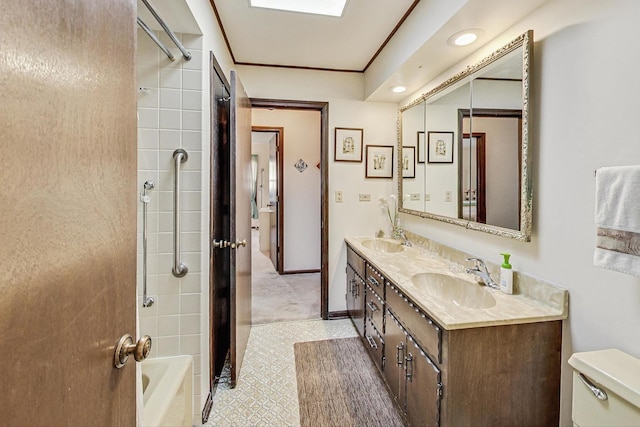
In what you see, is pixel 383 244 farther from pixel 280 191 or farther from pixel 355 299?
pixel 280 191

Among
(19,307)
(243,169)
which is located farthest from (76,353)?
(243,169)

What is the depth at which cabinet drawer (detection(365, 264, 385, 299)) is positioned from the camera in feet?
6.32

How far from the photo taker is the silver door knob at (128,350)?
2.03 ft

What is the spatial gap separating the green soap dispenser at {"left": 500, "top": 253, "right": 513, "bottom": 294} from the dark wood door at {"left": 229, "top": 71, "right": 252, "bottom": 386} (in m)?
1.49

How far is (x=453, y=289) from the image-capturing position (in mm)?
1756

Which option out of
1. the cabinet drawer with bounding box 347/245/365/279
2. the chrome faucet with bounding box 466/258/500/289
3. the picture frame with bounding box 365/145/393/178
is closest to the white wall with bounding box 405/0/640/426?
the chrome faucet with bounding box 466/258/500/289

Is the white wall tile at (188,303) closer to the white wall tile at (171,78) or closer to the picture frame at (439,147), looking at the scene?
the white wall tile at (171,78)

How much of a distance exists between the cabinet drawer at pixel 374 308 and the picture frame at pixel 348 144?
128 centimetres

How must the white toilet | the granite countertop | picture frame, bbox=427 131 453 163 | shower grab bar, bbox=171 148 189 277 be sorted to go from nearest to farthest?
the white toilet → the granite countertop → shower grab bar, bbox=171 148 189 277 → picture frame, bbox=427 131 453 163

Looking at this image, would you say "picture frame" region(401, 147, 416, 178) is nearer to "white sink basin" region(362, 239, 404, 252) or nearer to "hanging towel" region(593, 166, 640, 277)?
"white sink basin" region(362, 239, 404, 252)

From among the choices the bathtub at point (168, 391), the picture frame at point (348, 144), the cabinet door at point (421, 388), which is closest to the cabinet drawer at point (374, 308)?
the cabinet door at point (421, 388)

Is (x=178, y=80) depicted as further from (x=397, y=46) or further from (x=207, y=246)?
(x=397, y=46)

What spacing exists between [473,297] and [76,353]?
1.70m

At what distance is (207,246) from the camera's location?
1717mm
